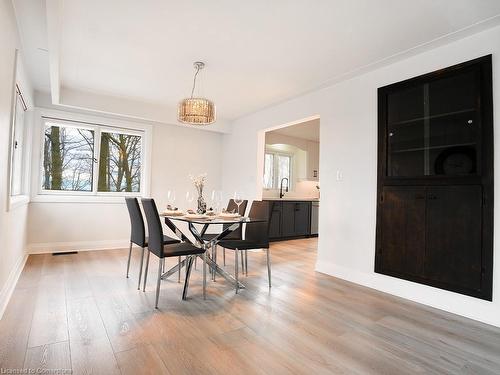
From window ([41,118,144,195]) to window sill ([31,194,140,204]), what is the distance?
0.37 ft

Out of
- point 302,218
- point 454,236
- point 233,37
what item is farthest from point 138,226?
point 302,218

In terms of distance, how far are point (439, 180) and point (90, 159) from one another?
4.89m

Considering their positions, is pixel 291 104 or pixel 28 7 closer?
pixel 28 7

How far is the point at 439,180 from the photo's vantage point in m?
2.71

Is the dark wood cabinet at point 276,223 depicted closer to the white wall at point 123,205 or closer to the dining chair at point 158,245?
the white wall at point 123,205

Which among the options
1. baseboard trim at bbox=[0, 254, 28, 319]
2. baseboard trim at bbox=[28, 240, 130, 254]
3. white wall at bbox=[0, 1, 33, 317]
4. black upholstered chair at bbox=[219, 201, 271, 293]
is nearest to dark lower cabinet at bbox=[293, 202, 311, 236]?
black upholstered chair at bbox=[219, 201, 271, 293]

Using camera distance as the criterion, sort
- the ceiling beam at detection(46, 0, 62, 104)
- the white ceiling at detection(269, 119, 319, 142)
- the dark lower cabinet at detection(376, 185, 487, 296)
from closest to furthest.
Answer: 1. the ceiling beam at detection(46, 0, 62, 104)
2. the dark lower cabinet at detection(376, 185, 487, 296)
3. the white ceiling at detection(269, 119, 319, 142)

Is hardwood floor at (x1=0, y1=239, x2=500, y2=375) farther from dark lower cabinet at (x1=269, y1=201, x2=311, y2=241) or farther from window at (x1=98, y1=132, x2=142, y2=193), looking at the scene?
dark lower cabinet at (x1=269, y1=201, x2=311, y2=241)

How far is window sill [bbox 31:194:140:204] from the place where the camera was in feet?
14.2

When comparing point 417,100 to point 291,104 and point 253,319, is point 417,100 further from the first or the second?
point 253,319

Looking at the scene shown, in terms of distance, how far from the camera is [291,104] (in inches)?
175

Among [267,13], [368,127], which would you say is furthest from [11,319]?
[368,127]

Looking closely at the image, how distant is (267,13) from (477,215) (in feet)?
7.92

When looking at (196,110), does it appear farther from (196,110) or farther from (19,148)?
(19,148)
